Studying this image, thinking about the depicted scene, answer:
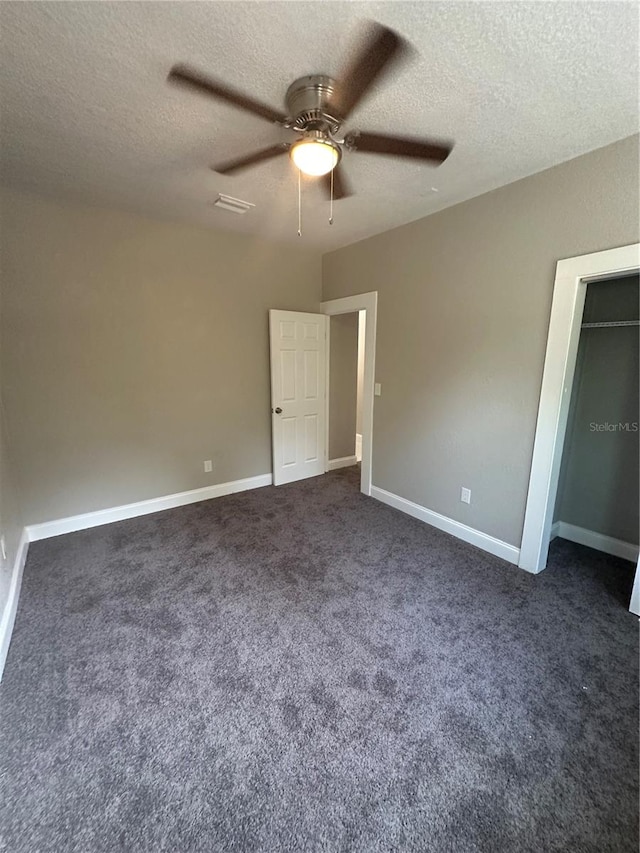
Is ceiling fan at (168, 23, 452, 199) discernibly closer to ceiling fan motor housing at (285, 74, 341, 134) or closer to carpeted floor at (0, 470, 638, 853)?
ceiling fan motor housing at (285, 74, 341, 134)

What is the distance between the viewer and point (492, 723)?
1.47 metres

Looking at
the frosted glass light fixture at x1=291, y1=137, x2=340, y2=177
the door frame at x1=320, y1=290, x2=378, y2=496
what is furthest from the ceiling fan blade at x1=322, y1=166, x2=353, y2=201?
the door frame at x1=320, y1=290, x2=378, y2=496

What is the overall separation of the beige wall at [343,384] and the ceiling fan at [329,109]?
104 inches

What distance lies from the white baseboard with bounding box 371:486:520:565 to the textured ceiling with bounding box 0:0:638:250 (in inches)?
101

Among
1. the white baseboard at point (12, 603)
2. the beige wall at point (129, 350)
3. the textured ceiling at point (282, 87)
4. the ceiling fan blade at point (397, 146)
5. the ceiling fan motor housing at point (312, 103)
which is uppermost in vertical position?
the textured ceiling at point (282, 87)

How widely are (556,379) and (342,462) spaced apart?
2.94m

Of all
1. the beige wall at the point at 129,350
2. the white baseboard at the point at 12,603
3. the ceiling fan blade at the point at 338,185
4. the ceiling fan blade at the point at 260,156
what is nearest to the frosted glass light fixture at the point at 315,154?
the ceiling fan blade at the point at 260,156

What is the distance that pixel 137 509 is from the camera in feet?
10.9

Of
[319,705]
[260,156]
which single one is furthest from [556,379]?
[319,705]

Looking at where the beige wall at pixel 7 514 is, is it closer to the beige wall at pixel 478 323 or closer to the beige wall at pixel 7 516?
the beige wall at pixel 7 516

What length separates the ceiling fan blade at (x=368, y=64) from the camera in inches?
51.0

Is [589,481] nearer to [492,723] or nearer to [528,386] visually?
[528,386]

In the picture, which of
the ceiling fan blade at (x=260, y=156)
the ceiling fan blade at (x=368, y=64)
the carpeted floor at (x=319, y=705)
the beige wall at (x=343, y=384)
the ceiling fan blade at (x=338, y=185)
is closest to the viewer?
the carpeted floor at (x=319, y=705)

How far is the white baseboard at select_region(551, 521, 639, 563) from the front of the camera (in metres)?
Answer: 2.61
